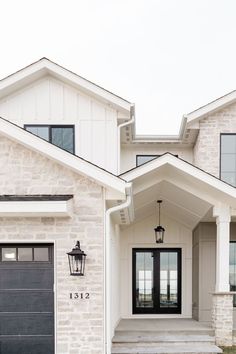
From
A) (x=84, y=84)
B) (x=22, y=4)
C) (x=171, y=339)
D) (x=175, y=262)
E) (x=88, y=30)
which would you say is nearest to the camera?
(x=171, y=339)

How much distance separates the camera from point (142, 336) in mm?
9625

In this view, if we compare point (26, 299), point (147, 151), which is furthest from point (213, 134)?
point (26, 299)

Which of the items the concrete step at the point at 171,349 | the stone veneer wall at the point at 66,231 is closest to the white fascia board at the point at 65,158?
the stone veneer wall at the point at 66,231

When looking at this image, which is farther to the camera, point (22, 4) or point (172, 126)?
point (172, 126)

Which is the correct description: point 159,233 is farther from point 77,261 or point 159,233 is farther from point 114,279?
point 77,261

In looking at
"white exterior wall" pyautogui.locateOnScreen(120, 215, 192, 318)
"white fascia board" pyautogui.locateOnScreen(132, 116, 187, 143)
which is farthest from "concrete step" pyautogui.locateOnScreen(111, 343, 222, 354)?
"white fascia board" pyautogui.locateOnScreen(132, 116, 187, 143)

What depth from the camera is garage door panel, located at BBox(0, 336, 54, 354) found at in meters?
7.59

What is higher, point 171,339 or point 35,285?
point 35,285

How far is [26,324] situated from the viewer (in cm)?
767

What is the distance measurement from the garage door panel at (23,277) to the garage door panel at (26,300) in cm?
12

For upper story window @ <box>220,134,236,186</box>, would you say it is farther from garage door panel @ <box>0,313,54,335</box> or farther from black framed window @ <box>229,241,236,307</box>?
garage door panel @ <box>0,313,54,335</box>

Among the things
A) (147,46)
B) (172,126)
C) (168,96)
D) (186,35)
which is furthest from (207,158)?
(168,96)

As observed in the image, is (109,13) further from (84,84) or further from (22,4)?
(84,84)

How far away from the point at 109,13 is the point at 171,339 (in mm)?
18172
